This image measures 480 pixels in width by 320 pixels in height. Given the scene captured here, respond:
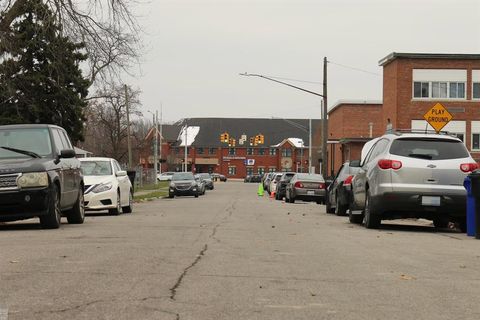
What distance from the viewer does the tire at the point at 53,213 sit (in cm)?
1265

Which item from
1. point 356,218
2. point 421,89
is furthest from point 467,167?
point 421,89

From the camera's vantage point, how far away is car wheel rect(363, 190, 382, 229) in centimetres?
1407

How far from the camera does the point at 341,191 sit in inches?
773

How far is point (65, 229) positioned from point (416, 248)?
6.63 metres

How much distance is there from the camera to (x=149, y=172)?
241 ft

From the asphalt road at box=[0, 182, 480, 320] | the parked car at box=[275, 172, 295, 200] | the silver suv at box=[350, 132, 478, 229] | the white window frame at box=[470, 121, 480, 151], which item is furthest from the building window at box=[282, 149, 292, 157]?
the asphalt road at box=[0, 182, 480, 320]

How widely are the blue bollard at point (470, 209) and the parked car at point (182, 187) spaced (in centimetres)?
2901

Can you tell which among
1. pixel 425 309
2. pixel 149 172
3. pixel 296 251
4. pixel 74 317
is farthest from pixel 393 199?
pixel 149 172

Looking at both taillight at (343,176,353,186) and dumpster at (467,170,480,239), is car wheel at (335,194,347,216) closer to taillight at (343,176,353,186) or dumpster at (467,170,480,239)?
taillight at (343,176,353,186)

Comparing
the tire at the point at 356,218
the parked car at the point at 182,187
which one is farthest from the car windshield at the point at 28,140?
the parked car at the point at 182,187

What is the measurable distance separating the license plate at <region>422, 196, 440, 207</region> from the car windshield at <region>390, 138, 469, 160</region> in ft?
2.70

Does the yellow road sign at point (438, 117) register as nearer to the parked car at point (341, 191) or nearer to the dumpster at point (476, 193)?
the parked car at point (341, 191)

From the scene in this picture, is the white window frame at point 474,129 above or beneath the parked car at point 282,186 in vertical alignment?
above

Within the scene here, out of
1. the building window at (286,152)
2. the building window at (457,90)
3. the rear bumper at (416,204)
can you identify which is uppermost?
the building window at (457,90)
